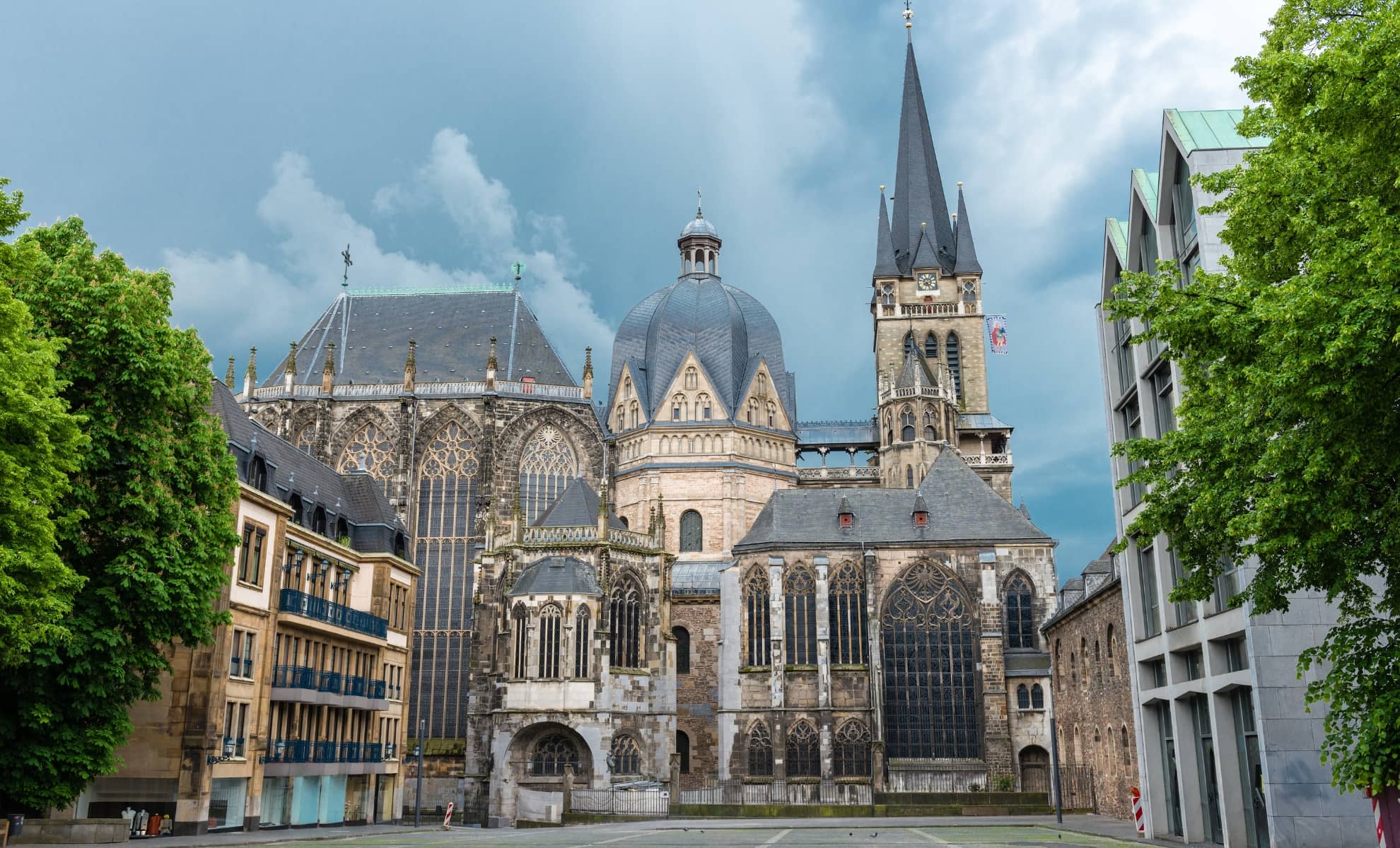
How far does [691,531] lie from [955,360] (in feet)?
80.6

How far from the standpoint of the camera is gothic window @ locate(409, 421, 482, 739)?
50656 millimetres

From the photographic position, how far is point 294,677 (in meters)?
31.2

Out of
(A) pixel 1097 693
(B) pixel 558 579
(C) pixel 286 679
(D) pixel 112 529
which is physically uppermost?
(B) pixel 558 579

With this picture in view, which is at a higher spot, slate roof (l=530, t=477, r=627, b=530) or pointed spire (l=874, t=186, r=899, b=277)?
pointed spire (l=874, t=186, r=899, b=277)

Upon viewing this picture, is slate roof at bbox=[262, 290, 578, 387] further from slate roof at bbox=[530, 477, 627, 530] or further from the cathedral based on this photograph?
slate roof at bbox=[530, 477, 627, 530]

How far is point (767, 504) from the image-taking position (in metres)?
51.8

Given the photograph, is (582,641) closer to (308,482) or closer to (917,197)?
(308,482)

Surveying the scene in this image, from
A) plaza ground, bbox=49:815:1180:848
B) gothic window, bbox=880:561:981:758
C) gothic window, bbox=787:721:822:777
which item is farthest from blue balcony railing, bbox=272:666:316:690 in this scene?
gothic window, bbox=880:561:981:758

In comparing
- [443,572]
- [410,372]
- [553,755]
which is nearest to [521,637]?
[553,755]

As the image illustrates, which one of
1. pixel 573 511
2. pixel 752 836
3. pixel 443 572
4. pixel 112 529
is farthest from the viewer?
pixel 443 572

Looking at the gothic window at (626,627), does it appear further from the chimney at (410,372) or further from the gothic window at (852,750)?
the chimney at (410,372)

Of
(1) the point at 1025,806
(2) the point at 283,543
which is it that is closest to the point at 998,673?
(1) the point at 1025,806

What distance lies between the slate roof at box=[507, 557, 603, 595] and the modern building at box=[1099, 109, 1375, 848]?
68.8ft

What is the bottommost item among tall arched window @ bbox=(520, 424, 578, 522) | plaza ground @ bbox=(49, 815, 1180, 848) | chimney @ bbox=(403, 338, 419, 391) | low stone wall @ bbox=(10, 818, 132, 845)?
plaza ground @ bbox=(49, 815, 1180, 848)
